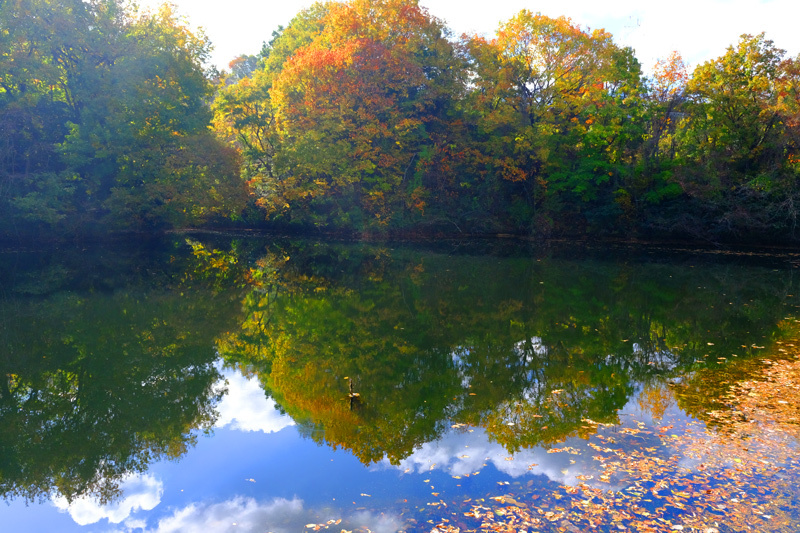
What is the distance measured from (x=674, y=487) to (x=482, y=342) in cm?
673

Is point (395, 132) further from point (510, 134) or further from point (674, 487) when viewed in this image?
point (674, 487)

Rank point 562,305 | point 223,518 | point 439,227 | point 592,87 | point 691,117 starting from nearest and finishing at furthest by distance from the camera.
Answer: point 223,518 → point 562,305 → point 691,117 → point 592,87 → point 439,227

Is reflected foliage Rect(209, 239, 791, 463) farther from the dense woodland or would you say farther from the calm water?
the dense woodland

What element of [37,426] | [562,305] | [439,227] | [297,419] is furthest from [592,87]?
[37,426]

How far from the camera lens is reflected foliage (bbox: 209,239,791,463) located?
8531mm

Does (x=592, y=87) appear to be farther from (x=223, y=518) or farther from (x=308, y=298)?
(x=223, y=518)

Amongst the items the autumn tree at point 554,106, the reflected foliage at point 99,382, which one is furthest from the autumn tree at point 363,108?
the reflected foliage at point 99,382

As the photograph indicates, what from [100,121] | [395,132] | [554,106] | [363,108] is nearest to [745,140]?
[554,106]

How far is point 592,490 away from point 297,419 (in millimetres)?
4919

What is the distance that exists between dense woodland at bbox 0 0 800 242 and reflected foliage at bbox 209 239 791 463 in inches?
478

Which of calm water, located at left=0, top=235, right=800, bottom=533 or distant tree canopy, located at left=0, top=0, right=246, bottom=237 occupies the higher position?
distant tree canopy, located at left=0, top=0, right=246, bottom=237

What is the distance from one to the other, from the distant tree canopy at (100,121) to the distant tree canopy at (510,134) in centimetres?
557

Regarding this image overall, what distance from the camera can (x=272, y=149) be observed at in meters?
39.7

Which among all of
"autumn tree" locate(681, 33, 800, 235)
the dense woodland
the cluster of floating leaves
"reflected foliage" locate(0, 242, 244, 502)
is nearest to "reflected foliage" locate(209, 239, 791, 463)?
the cluster of floating leaves
